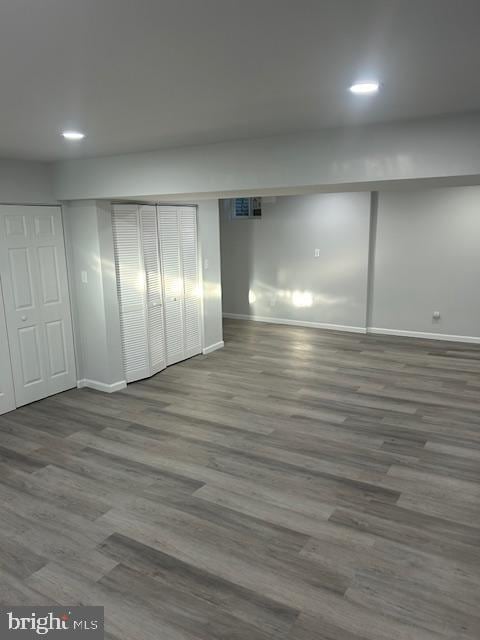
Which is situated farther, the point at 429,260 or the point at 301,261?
the point at 301,261

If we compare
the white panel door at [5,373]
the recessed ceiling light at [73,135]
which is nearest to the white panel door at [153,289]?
the white panel door at [5,373]

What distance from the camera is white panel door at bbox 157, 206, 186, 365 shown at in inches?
213

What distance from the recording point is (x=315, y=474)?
3301 mm

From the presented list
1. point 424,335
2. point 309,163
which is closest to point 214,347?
point 424,335

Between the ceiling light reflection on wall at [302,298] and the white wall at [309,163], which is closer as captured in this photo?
the white wall at [309,163]

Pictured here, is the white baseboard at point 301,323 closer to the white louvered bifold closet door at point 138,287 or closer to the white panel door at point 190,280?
the white panel door at point 190,280

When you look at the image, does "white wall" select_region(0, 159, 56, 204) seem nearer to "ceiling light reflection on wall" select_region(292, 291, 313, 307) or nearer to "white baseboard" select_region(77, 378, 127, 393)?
"white baseboard" select_region(77, 378, 127, 393)

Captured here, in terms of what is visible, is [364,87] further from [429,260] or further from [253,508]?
[429,260]

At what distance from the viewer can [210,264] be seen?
240 inches

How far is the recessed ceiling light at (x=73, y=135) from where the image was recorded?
123 inches

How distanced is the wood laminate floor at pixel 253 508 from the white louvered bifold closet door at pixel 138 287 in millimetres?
366

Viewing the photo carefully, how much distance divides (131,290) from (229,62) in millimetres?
3495

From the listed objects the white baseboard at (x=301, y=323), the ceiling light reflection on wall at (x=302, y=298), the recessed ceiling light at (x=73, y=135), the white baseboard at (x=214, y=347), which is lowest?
the white baseboard at (x=214, y=347)

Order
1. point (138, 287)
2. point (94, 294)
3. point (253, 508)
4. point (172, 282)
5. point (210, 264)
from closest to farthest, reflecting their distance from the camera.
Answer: point (253, 508) → point (94, 294) → point (138, 287) → point (172, 282) → point (210, 264)
